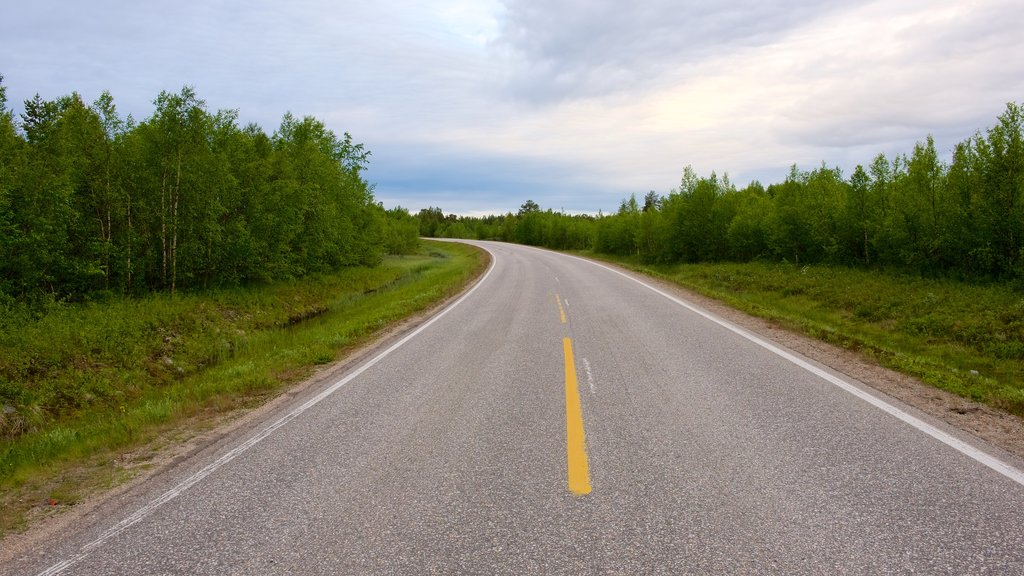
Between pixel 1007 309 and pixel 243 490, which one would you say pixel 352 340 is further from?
pixel 1007 309

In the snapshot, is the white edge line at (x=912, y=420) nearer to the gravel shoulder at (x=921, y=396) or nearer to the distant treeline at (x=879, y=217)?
the gravel shoulder at (x=921, y=396)

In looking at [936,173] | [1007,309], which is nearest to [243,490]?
[1007,309]

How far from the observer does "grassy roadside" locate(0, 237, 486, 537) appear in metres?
4.51

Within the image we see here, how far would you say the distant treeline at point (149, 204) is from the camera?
1280 centimetres

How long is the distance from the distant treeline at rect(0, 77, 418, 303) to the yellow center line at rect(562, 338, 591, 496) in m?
13.6

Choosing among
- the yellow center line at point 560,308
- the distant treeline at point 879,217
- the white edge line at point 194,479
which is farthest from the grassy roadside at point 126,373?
the distant treeline at point 879,217

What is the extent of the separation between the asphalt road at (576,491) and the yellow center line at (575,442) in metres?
0.02

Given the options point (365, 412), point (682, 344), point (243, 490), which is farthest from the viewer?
point (682, 344)

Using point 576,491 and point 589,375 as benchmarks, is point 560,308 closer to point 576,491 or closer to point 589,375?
point 589,375

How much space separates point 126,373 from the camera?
11008 millimetres

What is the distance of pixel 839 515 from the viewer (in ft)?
10.0

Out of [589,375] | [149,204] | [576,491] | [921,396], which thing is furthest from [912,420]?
[149,204]

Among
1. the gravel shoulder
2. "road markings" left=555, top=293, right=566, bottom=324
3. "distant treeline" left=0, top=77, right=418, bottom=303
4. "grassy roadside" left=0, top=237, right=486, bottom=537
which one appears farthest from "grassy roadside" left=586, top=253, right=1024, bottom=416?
"distant treeline" left=0, top=77, right=418, bottom=303

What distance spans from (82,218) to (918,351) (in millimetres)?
22338
